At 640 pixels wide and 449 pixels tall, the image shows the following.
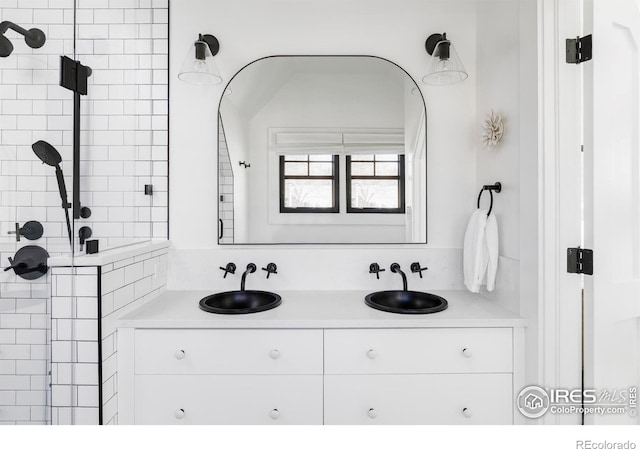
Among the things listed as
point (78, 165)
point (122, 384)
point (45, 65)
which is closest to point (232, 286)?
point (122, 384)

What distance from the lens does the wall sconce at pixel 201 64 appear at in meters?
1.82

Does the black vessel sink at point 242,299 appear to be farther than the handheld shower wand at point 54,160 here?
Yes

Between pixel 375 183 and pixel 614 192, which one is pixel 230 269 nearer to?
pixel 375 183

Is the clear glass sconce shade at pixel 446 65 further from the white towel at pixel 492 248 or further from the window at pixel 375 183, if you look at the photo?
the white towel at pixel 492 248

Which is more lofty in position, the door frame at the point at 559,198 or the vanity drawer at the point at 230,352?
the door frame at the point at 559,198

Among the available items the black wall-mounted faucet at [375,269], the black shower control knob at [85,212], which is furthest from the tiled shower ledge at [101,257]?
the black wall-mounted faucet at [375,269]

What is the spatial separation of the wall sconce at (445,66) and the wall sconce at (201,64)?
3.75 feet

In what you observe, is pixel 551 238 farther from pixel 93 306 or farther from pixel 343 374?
pixel 93 306

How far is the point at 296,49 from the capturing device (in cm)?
203

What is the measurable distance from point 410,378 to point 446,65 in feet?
5.10

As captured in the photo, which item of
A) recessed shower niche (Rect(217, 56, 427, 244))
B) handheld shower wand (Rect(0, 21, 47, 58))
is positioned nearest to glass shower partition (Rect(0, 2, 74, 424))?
handheld shower wand (Rect(0, 21, 47, 58))

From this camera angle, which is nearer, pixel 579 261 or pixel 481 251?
pixel 579 261

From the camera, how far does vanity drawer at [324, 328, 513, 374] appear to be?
1.50 meters

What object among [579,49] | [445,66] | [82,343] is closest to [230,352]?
[82,343]
